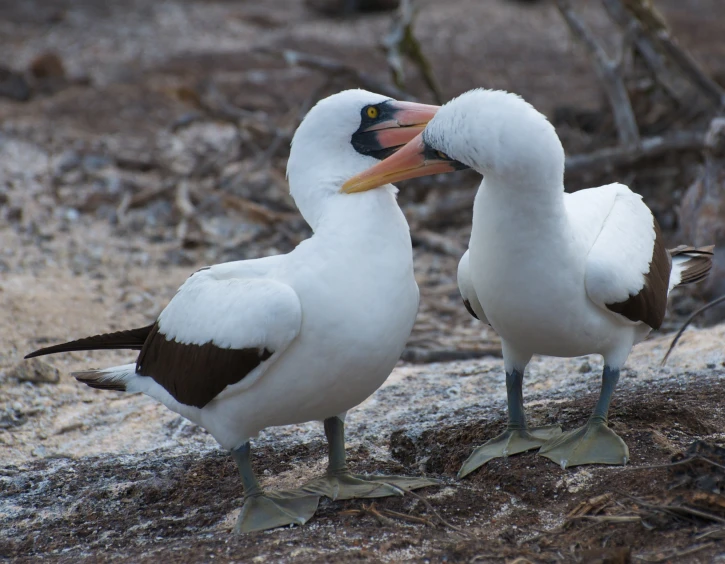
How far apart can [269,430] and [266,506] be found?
43.4 inches

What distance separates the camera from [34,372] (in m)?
5.24

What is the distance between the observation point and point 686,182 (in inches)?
289

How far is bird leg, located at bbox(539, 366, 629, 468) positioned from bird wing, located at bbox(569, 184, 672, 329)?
323 mm

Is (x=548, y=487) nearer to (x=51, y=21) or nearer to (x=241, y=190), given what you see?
(x=241, y=190)

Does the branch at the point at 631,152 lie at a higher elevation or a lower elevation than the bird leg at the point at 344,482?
lower

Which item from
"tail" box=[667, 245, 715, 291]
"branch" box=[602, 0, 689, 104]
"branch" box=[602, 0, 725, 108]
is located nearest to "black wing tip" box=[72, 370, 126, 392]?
"tail" box=[667, 245, 715, 291]

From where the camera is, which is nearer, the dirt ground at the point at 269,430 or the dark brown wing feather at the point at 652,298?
the dirt ground at the point at 269,430

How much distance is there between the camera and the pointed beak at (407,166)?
3332 millimetres

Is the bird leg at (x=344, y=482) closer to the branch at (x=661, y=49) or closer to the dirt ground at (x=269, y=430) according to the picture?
the dirt ground at (x=269, y=430)

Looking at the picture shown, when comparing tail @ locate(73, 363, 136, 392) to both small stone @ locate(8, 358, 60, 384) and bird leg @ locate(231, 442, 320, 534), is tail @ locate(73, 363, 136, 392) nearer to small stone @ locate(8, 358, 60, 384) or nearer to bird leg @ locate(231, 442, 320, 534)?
bird leg @ locate(231, 442, 320, 534)

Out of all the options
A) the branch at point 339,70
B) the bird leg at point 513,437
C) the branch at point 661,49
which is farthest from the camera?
the branch at point 339,70

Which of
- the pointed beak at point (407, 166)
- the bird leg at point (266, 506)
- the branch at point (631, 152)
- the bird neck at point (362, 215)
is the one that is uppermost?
the pointed beak at point (407, 166)

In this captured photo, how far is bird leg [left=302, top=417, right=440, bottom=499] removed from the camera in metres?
3.50

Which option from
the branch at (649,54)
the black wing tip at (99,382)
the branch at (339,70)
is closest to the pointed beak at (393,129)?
the black wing tip at (99,382)
